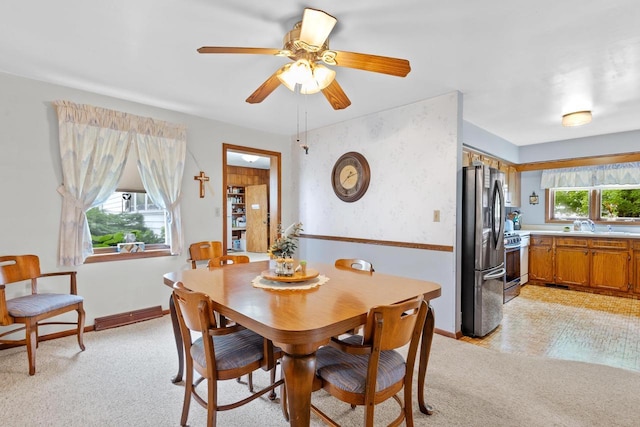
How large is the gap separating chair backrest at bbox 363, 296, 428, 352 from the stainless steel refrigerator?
1996 millimetres

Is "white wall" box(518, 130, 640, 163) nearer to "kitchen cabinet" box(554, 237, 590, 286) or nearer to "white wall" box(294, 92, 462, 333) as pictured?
"kitchen cabinet" box(554, 237, 590, 286)

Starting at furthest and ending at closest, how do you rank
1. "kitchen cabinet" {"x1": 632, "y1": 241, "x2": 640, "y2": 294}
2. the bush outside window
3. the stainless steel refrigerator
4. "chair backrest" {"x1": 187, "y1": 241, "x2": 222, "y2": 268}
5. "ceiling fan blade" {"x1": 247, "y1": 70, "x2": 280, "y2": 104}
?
"kitchen cabinet" {"x1": 632, "y1": 241, "x2": 640, "y2": 294}, "chair backrest" {"x1": 187, "y1": 241, "x2": 222, "y2": 268}, the bush outside window, the stainless steel refrigerator, "ceiling fan blade" {"x1": 247, "y1": 70, "x2": 280, "y2": 104}

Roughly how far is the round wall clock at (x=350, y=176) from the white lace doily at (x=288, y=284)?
2043mm

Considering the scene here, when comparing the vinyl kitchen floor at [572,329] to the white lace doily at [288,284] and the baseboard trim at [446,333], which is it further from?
the white lace doily at [288,284]

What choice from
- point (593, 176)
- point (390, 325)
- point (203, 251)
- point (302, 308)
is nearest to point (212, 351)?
point (302, 308)

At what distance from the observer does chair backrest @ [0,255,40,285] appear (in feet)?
8.40

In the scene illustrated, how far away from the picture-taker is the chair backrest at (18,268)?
2.56 m

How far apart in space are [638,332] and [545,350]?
1341 mm

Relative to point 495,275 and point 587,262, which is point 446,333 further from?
point 587,262

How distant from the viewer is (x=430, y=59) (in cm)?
246

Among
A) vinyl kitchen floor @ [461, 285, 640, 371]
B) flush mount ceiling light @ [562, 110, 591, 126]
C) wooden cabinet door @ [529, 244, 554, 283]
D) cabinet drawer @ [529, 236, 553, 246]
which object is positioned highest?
flush mount ceiling light @ [562, 110, 591, 126]

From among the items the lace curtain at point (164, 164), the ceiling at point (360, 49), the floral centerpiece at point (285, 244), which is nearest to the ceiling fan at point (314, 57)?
the ceiling at point (360, 49)

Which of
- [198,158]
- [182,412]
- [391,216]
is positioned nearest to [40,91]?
[198,158]

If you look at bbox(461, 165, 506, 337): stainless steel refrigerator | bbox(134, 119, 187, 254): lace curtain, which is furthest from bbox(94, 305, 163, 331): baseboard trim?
bbox(461, 165, 506, 337): stainless steel refrigerator
